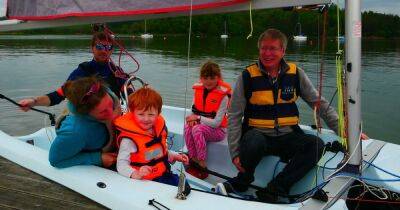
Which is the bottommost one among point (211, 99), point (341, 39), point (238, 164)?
point (238, 164)

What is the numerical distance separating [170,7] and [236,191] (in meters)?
1.43

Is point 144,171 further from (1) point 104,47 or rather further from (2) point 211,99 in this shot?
(1) point 104,47

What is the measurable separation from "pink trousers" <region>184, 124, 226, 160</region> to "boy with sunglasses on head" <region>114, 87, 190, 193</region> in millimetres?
1107

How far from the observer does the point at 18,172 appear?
113 inches

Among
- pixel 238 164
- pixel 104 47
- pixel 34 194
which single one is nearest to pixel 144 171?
pixel 34 194

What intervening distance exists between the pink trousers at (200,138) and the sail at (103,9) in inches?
45.2

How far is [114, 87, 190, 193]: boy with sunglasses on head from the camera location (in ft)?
8.26

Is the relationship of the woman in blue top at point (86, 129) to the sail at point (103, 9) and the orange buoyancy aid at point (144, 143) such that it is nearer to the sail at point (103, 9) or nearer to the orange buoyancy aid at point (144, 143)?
the orange buoyancy aid at point (144, 143)

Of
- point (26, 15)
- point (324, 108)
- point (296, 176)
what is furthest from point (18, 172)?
point (324, 108)

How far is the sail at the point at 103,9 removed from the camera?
2.73 meters

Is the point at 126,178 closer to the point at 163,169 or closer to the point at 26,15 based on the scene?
the point at 163,169

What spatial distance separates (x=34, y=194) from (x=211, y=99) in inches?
77.3

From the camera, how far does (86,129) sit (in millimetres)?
2531

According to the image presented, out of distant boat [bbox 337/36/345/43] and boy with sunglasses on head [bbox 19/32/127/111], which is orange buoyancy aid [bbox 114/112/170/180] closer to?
distant boat [bbox 337/36/345/43]
